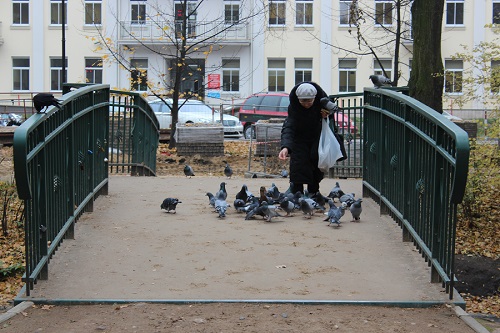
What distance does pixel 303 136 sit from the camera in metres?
9.55

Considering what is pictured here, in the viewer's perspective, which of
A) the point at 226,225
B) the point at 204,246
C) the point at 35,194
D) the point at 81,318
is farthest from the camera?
the point at 226,225

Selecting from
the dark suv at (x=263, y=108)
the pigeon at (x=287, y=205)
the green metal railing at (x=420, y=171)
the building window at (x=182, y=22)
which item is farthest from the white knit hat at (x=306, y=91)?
the dark suv at (x=263, y=108)

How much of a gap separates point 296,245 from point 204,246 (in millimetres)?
788

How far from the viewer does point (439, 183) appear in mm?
6234

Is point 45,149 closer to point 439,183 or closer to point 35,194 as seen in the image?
point 35,194

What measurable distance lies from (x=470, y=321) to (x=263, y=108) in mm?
31269

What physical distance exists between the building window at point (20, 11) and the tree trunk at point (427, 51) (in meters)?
38.6

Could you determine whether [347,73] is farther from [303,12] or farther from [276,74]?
[303,12]

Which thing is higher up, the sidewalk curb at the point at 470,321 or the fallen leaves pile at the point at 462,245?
the sidewalk curb at the point at 470,321

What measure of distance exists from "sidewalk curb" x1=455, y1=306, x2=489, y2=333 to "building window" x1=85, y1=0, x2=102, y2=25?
41.3 m

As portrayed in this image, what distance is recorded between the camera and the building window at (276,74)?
46.7 metres

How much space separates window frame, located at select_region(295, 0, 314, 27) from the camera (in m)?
45.8

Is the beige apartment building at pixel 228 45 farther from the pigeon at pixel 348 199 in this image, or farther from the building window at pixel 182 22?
the pigeon at pixel 348 199

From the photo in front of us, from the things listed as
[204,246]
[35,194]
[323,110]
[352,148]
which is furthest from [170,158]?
[35,194]
